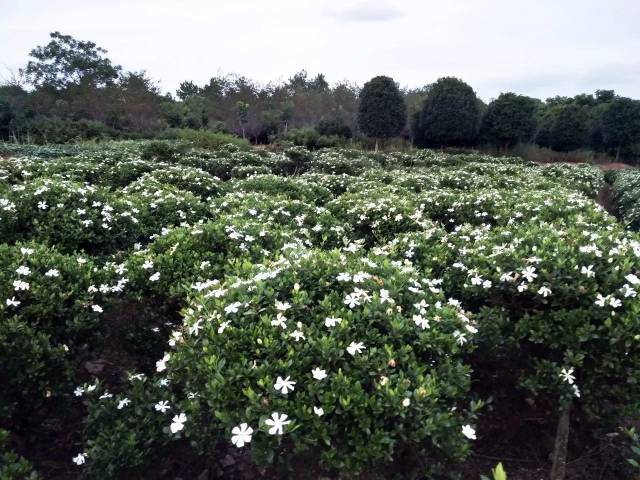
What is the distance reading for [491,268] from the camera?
2.95 meters

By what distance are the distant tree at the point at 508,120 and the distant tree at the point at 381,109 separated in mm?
5520

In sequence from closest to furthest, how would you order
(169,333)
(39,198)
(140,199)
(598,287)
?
(598,287), (169,333), (39,198), (140,199)

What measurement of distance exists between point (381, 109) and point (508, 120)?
768 centimetres

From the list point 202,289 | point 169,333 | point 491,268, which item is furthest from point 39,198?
point 491,268

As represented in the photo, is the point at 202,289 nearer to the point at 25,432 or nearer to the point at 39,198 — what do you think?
the point at 25,432

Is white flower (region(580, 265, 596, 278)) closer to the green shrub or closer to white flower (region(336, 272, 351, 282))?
the green shrub

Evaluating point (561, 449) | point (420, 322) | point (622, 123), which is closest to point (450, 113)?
point (622, 123)

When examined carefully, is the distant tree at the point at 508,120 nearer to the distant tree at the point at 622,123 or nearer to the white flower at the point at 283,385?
the distant tree at the point at 622,123

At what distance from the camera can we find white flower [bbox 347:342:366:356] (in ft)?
6.69

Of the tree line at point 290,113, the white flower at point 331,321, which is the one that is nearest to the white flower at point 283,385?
the white flower at point 331,321

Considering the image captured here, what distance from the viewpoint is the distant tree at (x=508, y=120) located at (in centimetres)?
2788

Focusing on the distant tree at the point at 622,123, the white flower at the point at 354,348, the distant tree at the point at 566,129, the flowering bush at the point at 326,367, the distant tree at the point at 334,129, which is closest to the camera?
the flowering bush at the point at 326,367

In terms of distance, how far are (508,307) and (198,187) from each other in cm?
553

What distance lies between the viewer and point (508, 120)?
91.5 feet
